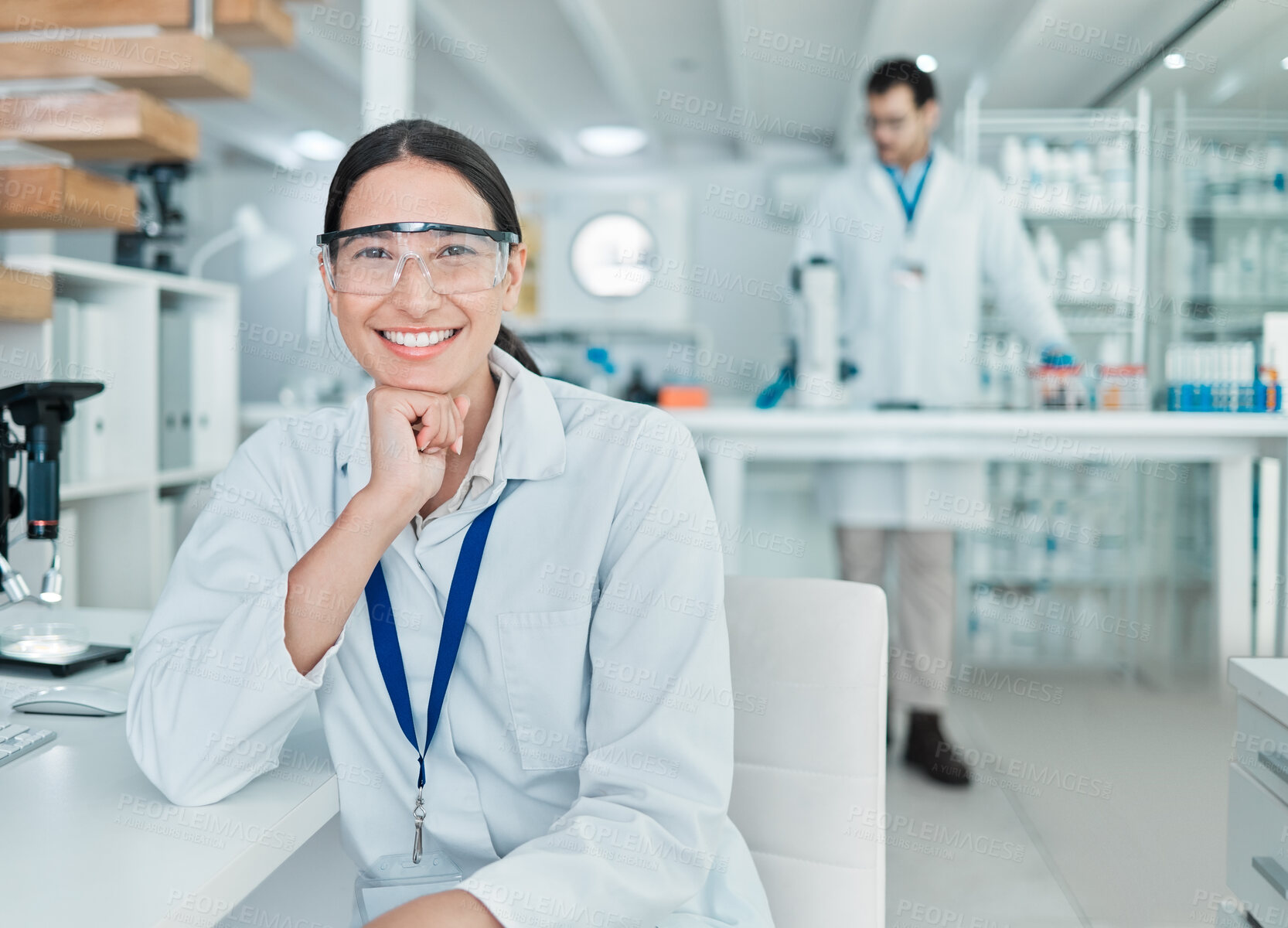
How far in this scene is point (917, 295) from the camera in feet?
9.81

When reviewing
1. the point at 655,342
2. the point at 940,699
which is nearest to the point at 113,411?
the point at 940,699

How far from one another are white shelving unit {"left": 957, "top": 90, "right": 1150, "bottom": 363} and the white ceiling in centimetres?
30

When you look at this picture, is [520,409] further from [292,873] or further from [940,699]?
[940,699]

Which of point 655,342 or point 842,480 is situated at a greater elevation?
point 655,342

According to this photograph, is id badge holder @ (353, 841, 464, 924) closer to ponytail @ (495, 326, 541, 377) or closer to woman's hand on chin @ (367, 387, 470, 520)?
woman's hand on chin @ (367, 387, 470, 520)

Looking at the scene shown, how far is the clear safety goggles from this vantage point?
3.22ft

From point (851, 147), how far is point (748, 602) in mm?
5575

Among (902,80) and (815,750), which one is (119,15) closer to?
(902,80)

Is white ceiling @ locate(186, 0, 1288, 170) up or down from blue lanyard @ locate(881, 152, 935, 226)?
up

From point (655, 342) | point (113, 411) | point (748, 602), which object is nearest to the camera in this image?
point (748, 602)

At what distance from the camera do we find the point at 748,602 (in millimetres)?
1106

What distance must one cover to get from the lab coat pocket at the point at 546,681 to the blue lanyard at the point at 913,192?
2.29 metres

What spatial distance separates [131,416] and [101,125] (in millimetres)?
916

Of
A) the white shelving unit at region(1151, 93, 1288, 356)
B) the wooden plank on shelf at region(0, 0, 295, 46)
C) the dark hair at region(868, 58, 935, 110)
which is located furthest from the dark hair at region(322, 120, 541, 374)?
the white shelving unit at region(1151, 93, 1288, 356)
